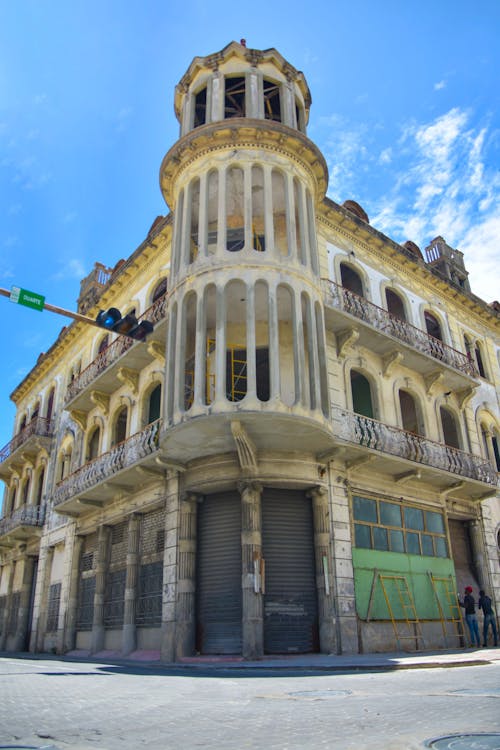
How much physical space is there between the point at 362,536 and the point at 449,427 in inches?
289

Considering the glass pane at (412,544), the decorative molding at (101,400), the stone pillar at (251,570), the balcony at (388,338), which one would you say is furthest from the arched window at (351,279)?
the decorative molding at (101,400)

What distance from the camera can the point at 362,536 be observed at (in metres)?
14.9

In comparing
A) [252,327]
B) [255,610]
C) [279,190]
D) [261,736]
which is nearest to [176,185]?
[279,190]

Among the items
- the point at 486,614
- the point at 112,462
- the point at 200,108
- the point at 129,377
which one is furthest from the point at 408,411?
the point at 200,108

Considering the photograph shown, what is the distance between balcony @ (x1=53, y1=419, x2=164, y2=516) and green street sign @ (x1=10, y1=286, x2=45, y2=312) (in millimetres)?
6445

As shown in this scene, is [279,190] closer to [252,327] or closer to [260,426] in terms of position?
[252,327]

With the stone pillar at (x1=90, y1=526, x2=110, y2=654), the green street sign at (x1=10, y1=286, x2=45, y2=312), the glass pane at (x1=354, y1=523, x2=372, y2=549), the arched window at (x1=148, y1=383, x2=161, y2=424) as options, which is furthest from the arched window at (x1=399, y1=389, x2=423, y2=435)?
the green street sign at (x1=10, y1=286, x2=45, y2=312)

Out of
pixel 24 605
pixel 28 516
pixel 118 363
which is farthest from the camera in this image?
pixel 24 605

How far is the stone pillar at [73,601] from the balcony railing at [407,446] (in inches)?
420

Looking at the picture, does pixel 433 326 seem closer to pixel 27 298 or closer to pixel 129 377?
pixel 129 377

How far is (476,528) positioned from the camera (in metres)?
18.9

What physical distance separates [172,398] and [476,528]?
11207 mm

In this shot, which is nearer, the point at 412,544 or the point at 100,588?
the point at 412,544

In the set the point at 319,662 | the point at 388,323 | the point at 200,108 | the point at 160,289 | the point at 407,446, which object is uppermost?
the point at 200,108
